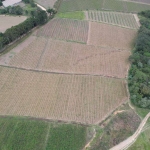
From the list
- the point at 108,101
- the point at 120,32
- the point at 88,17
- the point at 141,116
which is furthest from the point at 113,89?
the point at 88,17

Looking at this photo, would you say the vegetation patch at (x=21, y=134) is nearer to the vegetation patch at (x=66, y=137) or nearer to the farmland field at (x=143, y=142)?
the vegetation patch at (x=66, y=137)

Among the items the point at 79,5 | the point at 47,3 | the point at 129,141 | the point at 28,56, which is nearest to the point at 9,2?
the point at 47,3

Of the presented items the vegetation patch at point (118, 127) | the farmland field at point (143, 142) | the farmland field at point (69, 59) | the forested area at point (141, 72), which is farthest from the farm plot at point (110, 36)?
the farmland field at point (143, 142)

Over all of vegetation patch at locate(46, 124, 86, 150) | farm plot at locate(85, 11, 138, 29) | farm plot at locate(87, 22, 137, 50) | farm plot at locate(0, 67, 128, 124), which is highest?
farm plot at locate(85, 11, 138, 29)

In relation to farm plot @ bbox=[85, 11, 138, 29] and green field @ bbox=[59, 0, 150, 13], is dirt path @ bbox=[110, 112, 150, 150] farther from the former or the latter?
green field @ bbox=[59, 0, 150, 13]

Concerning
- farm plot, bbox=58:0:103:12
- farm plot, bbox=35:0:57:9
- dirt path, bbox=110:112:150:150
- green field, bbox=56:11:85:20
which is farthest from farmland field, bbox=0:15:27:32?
dirt path, bbox=110:112:150:150
